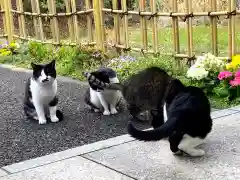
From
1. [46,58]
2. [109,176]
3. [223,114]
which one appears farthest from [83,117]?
[46,58]

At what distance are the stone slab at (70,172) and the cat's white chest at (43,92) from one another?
1.49m

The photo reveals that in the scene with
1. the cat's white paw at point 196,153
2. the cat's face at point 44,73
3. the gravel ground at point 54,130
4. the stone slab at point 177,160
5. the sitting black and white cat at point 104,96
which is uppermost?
the cat's face at point 44,73

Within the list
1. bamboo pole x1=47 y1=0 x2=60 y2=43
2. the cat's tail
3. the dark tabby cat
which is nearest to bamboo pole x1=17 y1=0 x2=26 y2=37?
bamboo pole x1=47 y1=0 x2=60 y2=43

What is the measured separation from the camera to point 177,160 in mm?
3553

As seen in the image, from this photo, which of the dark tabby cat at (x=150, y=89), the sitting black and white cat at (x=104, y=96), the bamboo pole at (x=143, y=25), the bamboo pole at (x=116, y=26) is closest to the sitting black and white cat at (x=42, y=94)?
the sitting black and white cat at (x=104, y=96)

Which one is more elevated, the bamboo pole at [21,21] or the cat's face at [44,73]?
the bamboo pole at [21,21]

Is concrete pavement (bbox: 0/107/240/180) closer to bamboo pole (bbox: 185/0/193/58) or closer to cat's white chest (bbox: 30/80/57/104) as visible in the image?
cat's white chest (bbox: 30/80/57/104)

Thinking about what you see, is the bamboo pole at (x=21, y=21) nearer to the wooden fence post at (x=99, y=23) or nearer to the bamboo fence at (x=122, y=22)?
the bamboo fence at (x=122, y=22)

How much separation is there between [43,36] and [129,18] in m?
2.98

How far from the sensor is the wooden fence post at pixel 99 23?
8.11 meters

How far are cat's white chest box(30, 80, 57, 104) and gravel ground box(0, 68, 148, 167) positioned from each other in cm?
29

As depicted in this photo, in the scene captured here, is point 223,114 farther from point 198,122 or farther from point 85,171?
point 85,171

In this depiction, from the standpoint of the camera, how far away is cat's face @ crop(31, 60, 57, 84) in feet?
16.1

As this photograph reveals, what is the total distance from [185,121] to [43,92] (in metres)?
2.13
